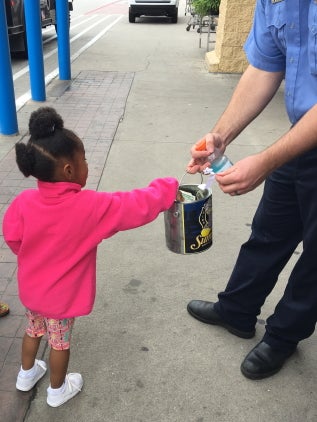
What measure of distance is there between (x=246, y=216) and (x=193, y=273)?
3.12ft

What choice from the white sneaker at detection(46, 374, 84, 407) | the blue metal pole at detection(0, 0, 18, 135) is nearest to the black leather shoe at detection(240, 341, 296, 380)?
the white sneaker at detection(46, 374, 84, 407)

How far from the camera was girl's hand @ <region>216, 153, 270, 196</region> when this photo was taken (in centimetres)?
166

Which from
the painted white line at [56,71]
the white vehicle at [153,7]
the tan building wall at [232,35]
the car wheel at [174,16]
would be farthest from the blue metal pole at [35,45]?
the car wheel at [174,16]

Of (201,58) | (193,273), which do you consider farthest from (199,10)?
(193,273)

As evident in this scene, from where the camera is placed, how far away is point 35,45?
6.23 m

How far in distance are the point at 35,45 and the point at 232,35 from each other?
11.6ft

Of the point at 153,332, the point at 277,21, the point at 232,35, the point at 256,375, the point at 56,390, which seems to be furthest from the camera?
the point at 232,35

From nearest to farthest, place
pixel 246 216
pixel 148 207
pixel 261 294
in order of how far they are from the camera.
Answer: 1. pixel 148 207
2. pixel 261 294
3. pixel 246 216

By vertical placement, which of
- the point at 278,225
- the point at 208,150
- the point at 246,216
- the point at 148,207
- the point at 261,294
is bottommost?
the point at 246,216

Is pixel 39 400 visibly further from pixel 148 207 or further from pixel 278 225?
pixel 278 225

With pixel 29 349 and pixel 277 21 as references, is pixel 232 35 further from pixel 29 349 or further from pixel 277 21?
pixel 29 349

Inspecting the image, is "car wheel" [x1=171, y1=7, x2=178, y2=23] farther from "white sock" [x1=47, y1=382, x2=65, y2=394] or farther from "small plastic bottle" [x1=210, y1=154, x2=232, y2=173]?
"white sock" [x1=47, y1=382, x2=65, y2=394]

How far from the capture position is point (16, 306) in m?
2.64

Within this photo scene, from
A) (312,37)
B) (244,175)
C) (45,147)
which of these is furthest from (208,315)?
(312,37)
